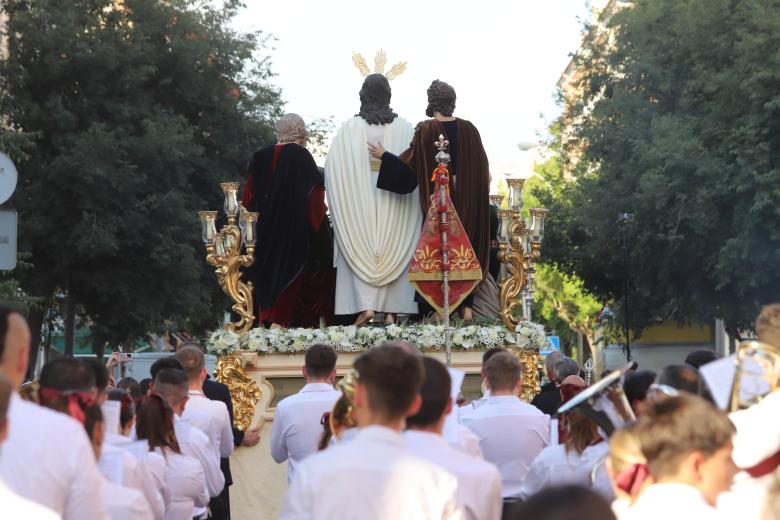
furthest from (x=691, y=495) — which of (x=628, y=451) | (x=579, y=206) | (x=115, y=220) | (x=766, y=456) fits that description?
(x=579, y=206)

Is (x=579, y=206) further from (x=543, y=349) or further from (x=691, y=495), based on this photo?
(x=691, y=495)

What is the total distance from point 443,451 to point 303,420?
4752mm

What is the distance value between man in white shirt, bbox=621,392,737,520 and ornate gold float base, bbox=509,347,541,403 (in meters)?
10.4

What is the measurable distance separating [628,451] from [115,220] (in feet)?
78.0

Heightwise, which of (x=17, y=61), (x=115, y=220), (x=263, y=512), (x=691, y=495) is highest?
(x=17, y=61)

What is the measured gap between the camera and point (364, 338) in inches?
624

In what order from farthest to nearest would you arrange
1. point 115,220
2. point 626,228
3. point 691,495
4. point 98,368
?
point 626,228, point 115,220, point 98,368, point 691,495

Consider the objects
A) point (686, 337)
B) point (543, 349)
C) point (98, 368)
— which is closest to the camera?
point (98, 368)

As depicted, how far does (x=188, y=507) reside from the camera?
357 inches

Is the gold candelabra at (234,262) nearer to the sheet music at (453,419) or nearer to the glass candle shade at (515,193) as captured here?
the glass candle shade at (515,193)

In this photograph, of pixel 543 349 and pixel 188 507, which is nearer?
pixel 188 507

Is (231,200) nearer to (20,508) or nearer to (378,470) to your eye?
(20,508)

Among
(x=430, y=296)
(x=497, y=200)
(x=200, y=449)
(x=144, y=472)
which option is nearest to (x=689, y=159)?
(x=497, y=200)

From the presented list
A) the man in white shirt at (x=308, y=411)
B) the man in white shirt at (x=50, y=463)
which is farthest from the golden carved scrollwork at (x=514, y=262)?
the man in white shirt at (x=50, y=463)
